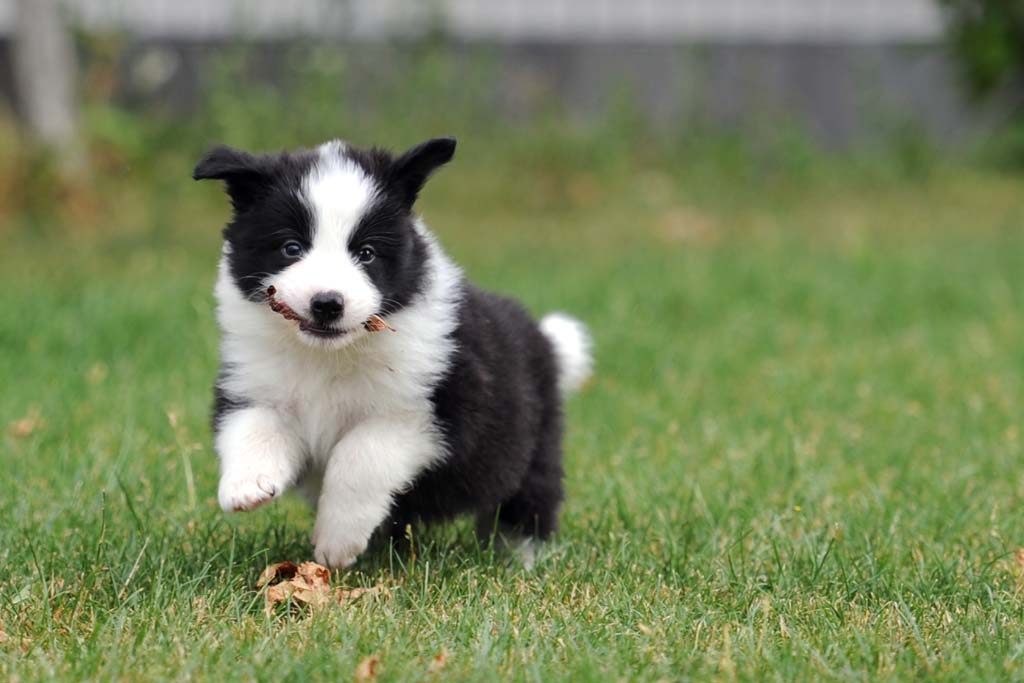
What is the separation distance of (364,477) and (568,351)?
105 cm

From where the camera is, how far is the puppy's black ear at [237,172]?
11.1 ft

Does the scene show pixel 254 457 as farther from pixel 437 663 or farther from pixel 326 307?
pixel 437 663

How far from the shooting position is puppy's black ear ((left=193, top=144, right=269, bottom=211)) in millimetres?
3377

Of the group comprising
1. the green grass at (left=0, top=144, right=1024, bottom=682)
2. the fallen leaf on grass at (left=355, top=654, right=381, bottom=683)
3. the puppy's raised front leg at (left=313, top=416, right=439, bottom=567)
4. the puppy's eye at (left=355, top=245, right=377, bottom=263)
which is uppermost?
the puppy's eye at (left=355, top=245, right=377, bottom=263)

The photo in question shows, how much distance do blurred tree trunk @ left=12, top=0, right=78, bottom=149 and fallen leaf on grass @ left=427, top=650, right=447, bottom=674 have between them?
781 cm

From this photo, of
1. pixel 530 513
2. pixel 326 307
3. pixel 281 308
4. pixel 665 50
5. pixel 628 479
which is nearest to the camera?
pixel 326 307

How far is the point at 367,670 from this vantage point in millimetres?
2832

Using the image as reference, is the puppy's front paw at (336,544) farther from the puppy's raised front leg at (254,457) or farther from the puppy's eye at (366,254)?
the puppy's eye at (366,254)

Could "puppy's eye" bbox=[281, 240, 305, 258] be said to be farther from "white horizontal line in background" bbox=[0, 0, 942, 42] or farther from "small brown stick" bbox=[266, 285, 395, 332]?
"white horizontal line in background" bbox=[0, 0, 942, 42]

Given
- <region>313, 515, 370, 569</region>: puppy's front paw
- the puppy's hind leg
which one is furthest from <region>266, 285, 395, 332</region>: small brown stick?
the puppy's hind leg

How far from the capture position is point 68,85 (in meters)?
10.2

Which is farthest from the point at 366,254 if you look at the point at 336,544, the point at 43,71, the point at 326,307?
the point at 43,71

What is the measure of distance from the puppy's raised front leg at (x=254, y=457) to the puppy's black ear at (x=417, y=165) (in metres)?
0.65

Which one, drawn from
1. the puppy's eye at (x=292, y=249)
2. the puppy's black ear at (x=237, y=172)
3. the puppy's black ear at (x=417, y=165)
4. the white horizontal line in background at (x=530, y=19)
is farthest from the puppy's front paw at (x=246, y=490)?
the white horizontal line in background at (x=530, y=19)
